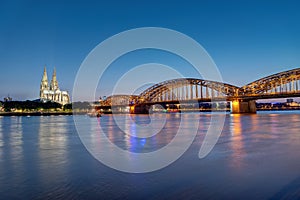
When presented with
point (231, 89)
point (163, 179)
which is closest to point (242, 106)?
point (231, 89)

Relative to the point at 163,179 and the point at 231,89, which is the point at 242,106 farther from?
the point at 163,179

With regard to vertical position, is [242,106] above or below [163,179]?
above

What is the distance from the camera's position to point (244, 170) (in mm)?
7508

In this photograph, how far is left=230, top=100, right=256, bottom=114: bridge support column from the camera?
3248 inches

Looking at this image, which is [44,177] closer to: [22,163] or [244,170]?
[22,163]

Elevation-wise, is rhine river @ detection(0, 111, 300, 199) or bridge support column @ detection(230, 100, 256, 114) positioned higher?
bridge support column @ detection(230, 100, 256, 114)

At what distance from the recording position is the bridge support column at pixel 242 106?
82500 millimetres

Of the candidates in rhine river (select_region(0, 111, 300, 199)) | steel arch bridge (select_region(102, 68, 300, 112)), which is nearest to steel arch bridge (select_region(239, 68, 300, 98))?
steel arch bridge (select_region(102, 68, 300, 112))

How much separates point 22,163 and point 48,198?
4456 mm

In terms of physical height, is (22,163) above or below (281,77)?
below

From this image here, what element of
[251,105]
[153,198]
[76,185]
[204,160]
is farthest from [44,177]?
[251,105]

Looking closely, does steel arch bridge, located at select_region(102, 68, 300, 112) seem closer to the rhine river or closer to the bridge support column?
the bridge support column

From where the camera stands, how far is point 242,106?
8400 centimetres

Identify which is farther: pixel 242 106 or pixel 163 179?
pixel 242 106
